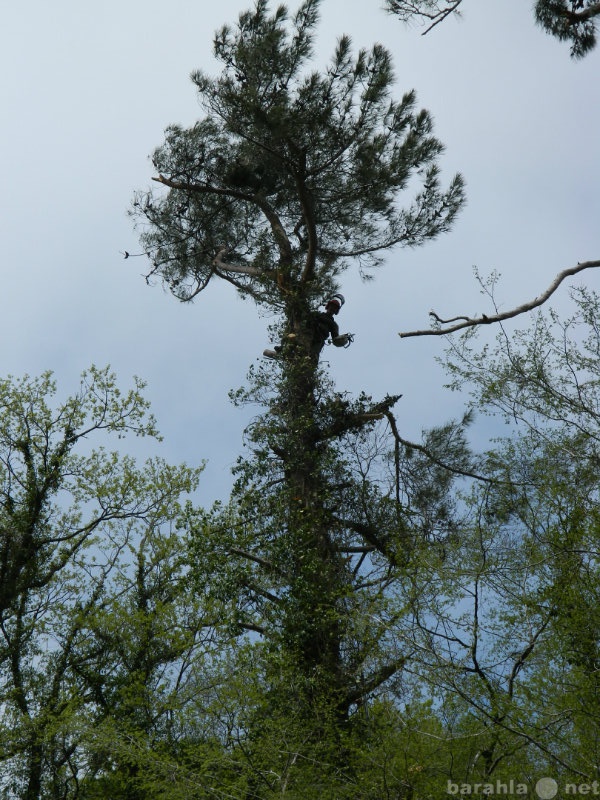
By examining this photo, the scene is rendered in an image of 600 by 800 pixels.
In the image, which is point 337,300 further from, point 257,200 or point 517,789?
point 517,789

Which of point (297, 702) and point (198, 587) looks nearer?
point (297, 702)

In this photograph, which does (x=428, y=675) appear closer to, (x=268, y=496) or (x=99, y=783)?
(x=268, y=496)

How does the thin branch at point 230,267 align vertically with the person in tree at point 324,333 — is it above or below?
above

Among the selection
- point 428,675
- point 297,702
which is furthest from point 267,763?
point 428,675

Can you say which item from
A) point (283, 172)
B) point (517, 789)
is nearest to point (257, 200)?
point (283, 172)

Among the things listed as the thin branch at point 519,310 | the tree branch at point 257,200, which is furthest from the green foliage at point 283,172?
the thin branch at point 519,310

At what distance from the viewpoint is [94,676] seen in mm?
9680

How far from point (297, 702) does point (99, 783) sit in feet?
9.79

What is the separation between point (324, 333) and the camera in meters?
10.3

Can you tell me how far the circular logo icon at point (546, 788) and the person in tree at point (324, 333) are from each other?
5.57 metres

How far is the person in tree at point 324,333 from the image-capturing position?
10.1 metres

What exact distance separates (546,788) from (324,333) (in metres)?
5.96

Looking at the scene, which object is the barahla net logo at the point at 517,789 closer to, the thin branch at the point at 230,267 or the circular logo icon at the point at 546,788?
the circular logo icon at the point at 546,788

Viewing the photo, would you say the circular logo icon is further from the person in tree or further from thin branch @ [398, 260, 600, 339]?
the person in tree
